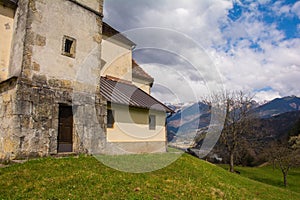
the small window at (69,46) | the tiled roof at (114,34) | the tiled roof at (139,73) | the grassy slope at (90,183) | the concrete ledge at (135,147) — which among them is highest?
the tiled roof at (114,34)

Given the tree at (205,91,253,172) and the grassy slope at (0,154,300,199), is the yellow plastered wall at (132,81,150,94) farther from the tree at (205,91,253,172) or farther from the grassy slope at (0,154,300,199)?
the grassy slope at (0,154,300,199)

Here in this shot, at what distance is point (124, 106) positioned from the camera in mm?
15094

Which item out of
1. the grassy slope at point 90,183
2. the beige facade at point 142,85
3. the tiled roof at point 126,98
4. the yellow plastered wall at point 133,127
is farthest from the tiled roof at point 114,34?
the grassy slope at point 90,183

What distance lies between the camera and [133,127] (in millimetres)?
15680

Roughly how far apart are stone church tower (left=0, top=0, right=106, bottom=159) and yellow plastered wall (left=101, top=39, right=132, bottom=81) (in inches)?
270

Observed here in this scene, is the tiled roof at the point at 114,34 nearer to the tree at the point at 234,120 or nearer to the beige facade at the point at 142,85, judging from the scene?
the beige facade at the point at 142,85

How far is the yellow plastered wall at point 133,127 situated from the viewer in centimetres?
1441

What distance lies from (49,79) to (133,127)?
21.9 feet

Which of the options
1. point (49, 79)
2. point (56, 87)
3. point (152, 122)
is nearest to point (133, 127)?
point (152, 122)

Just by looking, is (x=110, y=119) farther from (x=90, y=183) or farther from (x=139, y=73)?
(x=139, y=73)

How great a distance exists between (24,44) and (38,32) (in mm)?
935

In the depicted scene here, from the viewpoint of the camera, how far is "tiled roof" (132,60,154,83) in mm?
24422

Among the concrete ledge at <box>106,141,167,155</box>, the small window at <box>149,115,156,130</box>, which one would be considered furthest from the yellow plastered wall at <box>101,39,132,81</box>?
the concrete ledge at <box>106,141,167,155</box>

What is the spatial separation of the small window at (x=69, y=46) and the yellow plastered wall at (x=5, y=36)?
2641 millimetres
